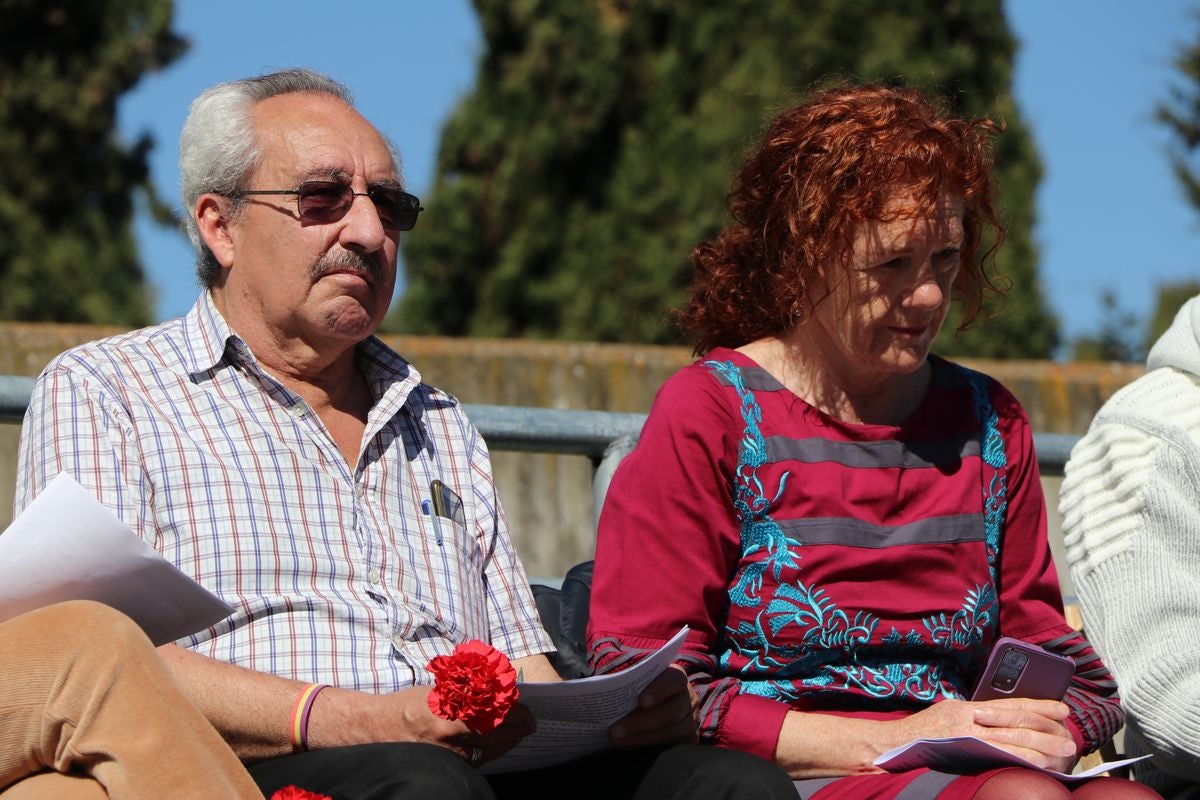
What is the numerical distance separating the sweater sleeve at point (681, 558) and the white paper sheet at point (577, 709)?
0.17 metres

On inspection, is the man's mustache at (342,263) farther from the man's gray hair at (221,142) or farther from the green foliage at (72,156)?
the green foliage at (72,156)

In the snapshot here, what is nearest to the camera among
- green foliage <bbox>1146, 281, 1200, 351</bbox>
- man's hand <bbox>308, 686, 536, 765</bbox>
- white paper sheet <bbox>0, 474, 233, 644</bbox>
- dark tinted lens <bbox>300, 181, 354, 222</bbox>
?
white paper sheet <bbox>0, 474, 233, 644</bbox>

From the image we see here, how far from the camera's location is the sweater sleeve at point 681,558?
2.99m

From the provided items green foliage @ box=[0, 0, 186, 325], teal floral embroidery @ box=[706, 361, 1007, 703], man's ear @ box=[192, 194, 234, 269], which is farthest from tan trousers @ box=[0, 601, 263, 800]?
Answer: green foliage @ box=[0, 0, 186, 325]

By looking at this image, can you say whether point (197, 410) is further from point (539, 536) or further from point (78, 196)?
point (78, 196)

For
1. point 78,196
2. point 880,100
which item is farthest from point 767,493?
point 78,196

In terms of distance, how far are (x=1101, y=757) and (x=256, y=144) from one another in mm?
2416

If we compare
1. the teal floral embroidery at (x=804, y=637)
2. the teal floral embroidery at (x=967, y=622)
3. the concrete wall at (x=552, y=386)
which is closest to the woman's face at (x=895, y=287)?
the teal floral embroidery at (x=804, y=637)

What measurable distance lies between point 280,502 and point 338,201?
2.13 feet

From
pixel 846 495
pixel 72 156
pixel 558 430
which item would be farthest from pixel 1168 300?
pixel 846 495

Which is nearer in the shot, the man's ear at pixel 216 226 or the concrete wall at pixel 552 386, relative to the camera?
the man's ear at pixel 216 226

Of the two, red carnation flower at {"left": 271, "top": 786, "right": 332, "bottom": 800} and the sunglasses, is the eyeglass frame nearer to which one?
the sunglasses

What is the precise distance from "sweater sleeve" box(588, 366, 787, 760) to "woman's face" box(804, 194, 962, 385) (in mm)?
327

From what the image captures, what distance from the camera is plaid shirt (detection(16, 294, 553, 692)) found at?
2.95 metres
